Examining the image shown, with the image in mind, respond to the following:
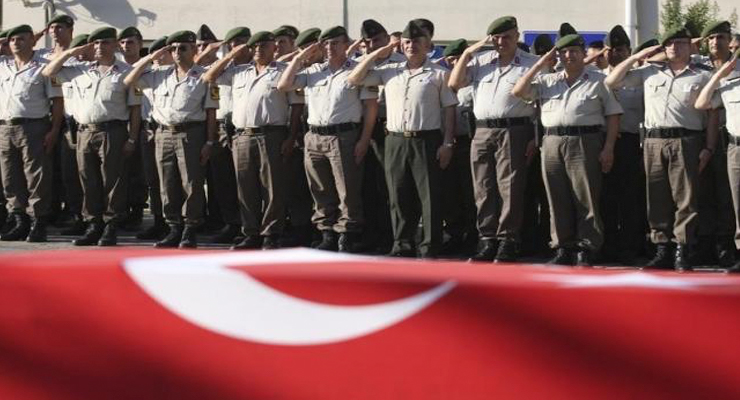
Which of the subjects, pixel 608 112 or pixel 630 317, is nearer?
pixel 630 317

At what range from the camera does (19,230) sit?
11.5 metres

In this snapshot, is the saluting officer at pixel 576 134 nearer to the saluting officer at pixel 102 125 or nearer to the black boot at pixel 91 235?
the saluting officer at pixel 102 125

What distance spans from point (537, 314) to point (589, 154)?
22.7ft

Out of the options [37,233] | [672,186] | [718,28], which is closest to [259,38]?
[37,233]

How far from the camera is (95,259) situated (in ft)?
9.21

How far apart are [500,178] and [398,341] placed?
7.15 metres

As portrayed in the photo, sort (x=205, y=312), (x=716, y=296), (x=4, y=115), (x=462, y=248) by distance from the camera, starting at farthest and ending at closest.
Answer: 1. (x=4, y=115)
2. (x=462, y=248)
3. (x=205, y=312)
4. (x=716, y=296)

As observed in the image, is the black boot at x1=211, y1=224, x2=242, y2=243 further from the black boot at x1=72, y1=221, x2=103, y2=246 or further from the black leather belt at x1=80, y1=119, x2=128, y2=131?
the black leather belt at x1=80, y1=119, x2=128, y2=131

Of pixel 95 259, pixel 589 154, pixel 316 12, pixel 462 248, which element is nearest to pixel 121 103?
pixel 462 248

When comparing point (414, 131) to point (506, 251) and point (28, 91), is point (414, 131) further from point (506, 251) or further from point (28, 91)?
point (28, 91)

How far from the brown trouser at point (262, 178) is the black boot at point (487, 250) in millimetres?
1686

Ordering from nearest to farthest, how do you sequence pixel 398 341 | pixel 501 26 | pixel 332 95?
pixel 398 341 → pixel 501 26 → pixel 332 95

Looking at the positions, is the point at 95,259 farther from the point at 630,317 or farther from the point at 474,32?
the point at 474,32

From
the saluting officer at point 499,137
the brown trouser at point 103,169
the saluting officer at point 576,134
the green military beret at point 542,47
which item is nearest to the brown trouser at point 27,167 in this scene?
the brown trouser at point 103,169
